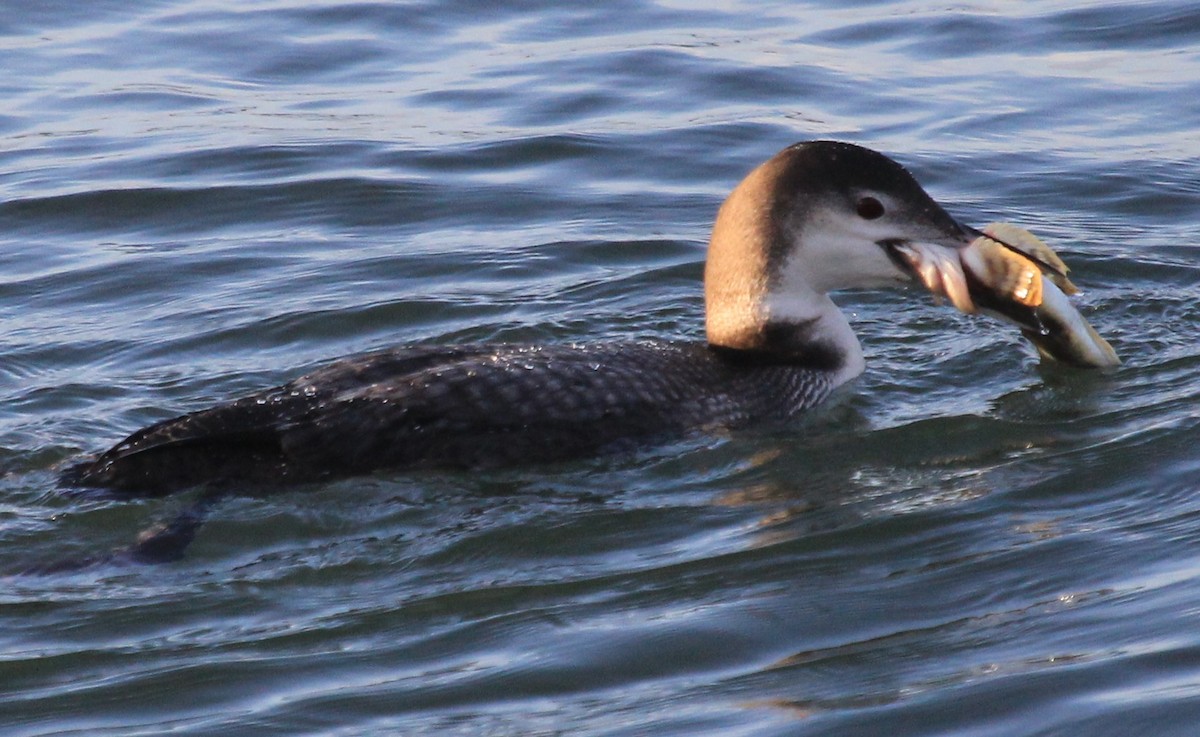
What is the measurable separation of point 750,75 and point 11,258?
4376mm

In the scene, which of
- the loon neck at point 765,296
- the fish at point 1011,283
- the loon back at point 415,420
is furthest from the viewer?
the loon neck at point 765,296

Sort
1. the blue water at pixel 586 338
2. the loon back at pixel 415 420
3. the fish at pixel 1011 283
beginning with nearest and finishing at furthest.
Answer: the blue water at pixel 586 338 < the loon back at pixel 415 420 < the fish at pixel 1011 283

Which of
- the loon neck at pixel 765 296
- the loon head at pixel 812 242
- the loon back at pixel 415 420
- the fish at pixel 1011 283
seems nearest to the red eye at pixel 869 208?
the loon head at pixel 812 242

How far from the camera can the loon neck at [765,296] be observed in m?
6.09

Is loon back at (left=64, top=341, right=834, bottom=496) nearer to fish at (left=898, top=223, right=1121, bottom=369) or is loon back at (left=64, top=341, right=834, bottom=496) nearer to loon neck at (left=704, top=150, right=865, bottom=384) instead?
loon neck at (left=704, top=150, right=865, bottom=384)

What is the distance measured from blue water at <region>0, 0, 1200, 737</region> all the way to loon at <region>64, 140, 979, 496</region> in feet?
Result: 0.32

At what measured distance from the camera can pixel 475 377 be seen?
5430mm

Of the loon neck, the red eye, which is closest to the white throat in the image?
the loon neck

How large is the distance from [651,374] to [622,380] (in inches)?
5.5

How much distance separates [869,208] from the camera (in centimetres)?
602

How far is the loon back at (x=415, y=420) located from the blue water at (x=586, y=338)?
3.3 inches

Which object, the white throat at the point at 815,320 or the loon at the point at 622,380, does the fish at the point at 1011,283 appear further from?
the white throat at the point at 815,320

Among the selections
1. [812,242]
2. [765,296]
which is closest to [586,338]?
[765,296]

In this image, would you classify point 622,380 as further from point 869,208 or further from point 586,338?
point 586,338
